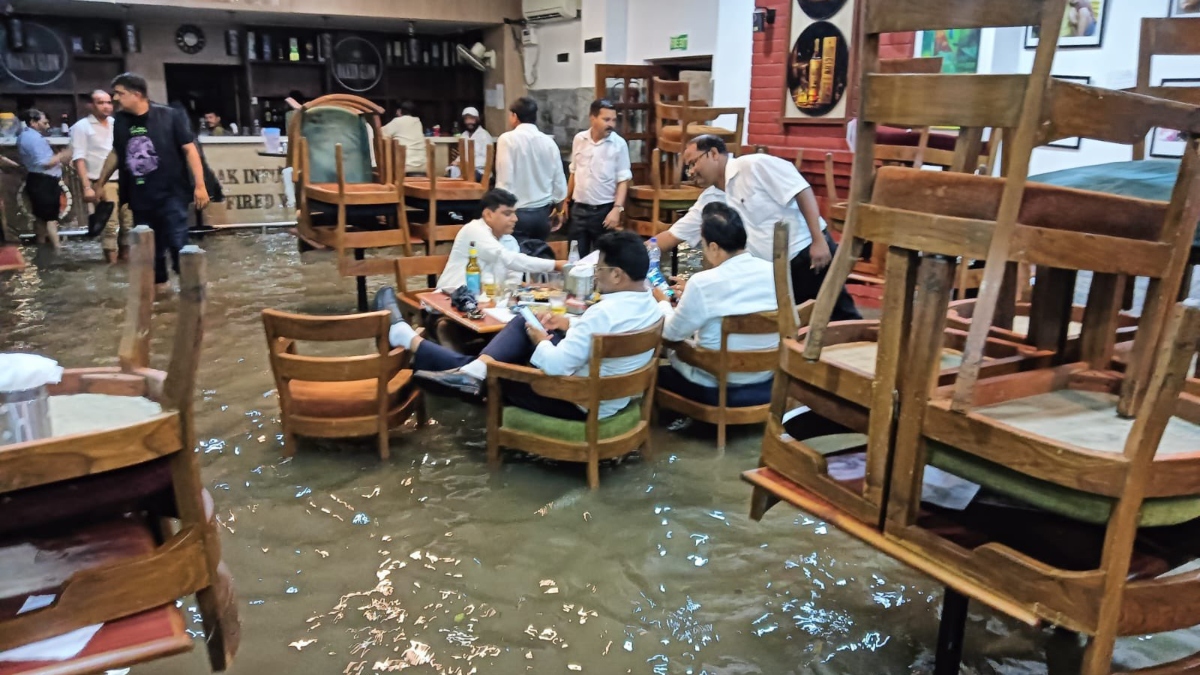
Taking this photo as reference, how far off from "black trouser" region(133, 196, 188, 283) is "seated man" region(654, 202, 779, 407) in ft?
13.4

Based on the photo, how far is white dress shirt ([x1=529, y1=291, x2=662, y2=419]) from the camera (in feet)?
11.8

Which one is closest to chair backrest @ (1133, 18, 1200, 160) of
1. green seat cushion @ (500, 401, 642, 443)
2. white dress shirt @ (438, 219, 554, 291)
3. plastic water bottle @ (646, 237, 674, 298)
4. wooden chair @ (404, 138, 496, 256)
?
green seat cushion @ (500, 401, 642, 443)

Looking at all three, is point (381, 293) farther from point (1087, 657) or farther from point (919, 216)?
point (1087, 657)

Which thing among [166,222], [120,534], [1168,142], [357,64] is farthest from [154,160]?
[357,64]

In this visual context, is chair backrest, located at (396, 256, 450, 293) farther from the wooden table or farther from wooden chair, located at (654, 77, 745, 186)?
wooden chair, located at (654, 77, 745, 186)

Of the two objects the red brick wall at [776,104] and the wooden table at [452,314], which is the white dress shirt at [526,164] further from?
the red brick wall at [776,104]

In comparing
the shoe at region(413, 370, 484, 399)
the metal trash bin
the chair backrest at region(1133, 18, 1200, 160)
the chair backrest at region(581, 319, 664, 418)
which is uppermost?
the chair backrest at region(1133, 18, 1200, 160)

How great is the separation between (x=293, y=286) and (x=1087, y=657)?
7.18m

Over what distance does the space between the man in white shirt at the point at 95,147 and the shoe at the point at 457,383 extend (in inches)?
238

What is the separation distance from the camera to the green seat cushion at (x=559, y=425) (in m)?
3.72

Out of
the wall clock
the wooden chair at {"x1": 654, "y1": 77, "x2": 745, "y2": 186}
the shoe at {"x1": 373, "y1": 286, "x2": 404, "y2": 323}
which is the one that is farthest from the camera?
the wall clock

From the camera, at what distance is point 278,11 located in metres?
11.5

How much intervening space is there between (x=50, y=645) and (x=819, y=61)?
756cm

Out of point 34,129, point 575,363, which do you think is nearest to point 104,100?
point 34,129
